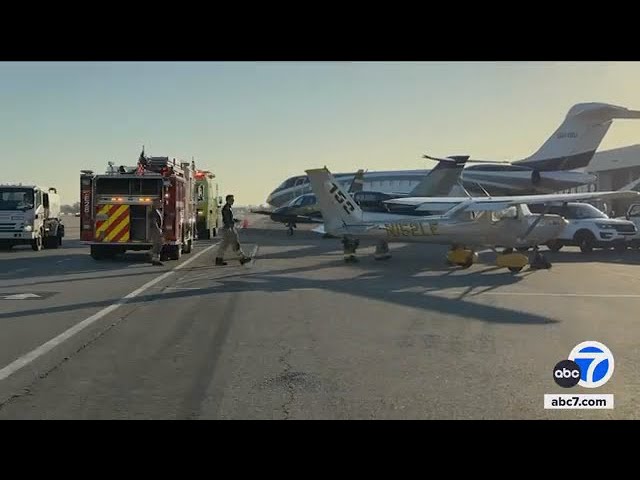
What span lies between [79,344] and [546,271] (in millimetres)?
12867

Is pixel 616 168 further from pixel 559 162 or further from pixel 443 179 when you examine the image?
pixel 443 179

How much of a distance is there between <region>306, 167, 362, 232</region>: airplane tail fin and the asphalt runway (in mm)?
4334

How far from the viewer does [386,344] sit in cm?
838

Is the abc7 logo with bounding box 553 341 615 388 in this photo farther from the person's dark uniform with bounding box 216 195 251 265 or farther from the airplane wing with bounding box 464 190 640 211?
the person's dark uniform with bounding box 216 195 251 265

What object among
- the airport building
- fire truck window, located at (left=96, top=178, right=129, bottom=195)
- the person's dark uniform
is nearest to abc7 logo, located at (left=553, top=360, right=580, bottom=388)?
the person's dark uniform

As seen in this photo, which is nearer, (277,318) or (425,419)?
(425,419)

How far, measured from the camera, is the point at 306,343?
8469 millimetres

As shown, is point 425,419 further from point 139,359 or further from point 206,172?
point 206,172

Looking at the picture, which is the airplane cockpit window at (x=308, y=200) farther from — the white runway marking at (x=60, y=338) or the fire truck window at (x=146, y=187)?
the white runway marking at (x=60, y=338)

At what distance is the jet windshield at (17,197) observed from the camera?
2616cm

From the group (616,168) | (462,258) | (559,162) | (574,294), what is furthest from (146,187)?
(616,168)

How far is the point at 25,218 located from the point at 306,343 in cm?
2062
